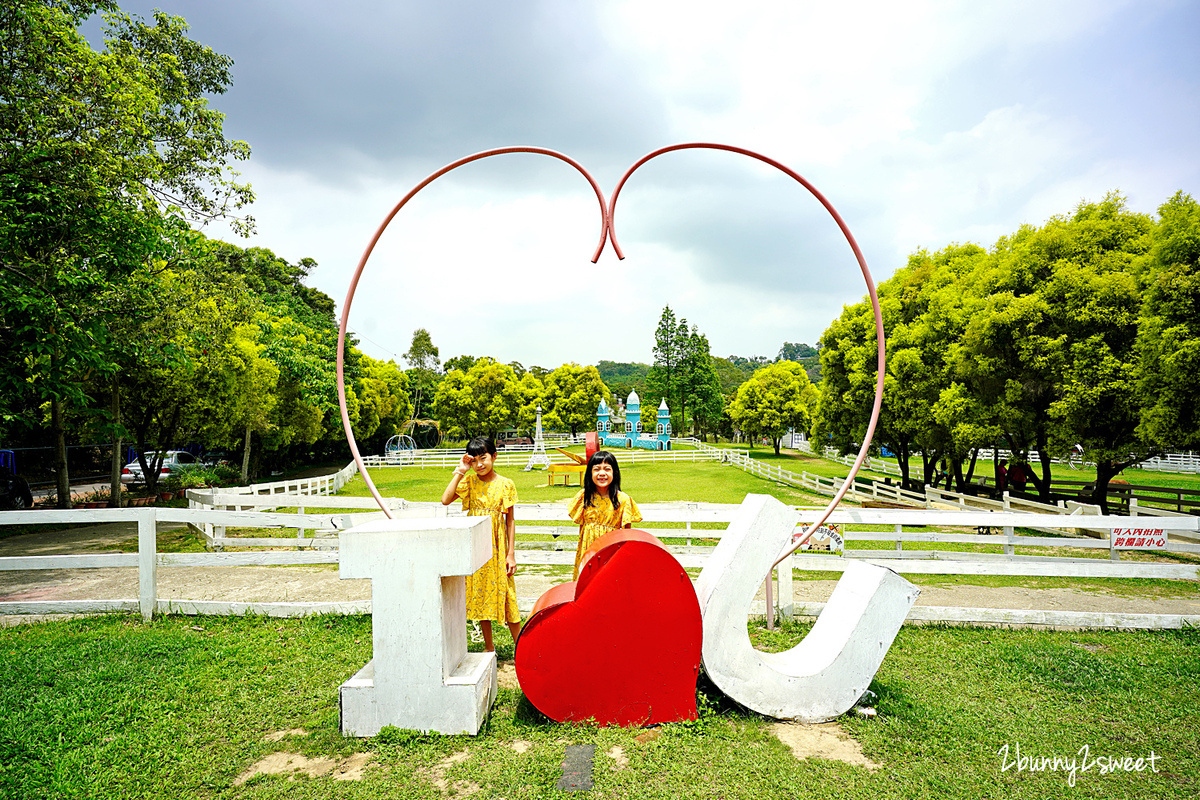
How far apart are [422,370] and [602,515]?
66.9 meters

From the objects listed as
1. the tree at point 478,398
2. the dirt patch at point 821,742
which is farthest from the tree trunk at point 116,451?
the tree at point 478,398

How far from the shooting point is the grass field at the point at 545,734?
3277mm

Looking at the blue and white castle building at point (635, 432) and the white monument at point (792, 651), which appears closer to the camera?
the white monument at point (792, 651)

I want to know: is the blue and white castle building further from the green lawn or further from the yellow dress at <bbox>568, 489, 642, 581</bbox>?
the yellow dress at <bbox>568, 489, 642, 581</bbox>

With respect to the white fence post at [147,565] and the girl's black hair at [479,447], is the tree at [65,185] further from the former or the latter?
the girl's black hair at [479,447]

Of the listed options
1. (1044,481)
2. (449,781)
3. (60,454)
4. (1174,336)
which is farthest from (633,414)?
(449,781)

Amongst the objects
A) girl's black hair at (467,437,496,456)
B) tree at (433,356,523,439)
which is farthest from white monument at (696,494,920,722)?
tree at (433,356,523,439)

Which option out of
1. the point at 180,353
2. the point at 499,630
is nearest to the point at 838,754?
the point at 499,630

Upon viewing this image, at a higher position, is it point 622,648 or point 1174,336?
point 1174,336

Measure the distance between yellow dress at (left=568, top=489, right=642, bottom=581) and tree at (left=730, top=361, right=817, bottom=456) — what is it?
40.4 meters

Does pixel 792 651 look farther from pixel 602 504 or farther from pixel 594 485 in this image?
pixel 594 485

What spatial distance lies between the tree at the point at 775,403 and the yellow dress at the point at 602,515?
40.4m

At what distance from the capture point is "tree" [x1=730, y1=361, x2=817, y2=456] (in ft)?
144

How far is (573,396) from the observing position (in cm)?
5681
